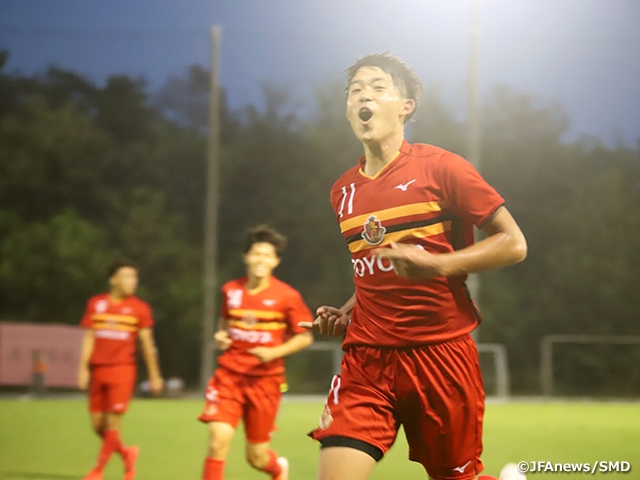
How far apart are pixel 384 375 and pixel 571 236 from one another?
26.0 metres

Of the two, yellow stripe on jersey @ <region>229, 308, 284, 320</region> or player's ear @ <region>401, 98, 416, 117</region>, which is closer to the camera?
player's ear @ <region>401, 98, 416, 117</region>

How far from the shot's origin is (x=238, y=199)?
2964 centimetres

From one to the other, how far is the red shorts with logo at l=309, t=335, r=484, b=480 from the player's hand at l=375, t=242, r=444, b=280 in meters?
0.47

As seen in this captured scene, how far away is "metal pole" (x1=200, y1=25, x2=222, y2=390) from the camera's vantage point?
17000mm

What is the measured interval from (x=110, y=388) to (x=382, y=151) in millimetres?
4718

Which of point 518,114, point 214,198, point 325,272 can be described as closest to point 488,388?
point 214,198

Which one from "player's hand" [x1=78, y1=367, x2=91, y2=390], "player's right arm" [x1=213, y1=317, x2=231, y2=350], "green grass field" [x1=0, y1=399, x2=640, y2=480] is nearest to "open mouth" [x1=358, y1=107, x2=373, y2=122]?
"player's right arm" [x1=213, y1=317, x2=231, y2=350]

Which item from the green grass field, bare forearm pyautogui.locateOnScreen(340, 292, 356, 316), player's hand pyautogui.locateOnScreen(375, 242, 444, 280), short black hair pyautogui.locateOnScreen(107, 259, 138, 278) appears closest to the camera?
player's hand pyautogui.locateOnScreen(375, 242, 444, 280)

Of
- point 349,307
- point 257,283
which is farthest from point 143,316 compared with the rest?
point 349,307

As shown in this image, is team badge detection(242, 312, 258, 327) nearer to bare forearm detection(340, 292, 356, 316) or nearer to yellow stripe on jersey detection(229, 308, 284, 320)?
yellow stripe on jersey detection(229, 308, 284, 320)

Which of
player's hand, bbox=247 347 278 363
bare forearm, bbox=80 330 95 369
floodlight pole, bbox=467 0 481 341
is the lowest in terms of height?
bare forearm, bbox=80 330 95 369

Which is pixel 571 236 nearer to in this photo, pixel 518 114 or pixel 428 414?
pixel 518 114

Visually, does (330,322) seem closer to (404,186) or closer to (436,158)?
(404,186)

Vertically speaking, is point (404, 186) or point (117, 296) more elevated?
point (404, 186)
